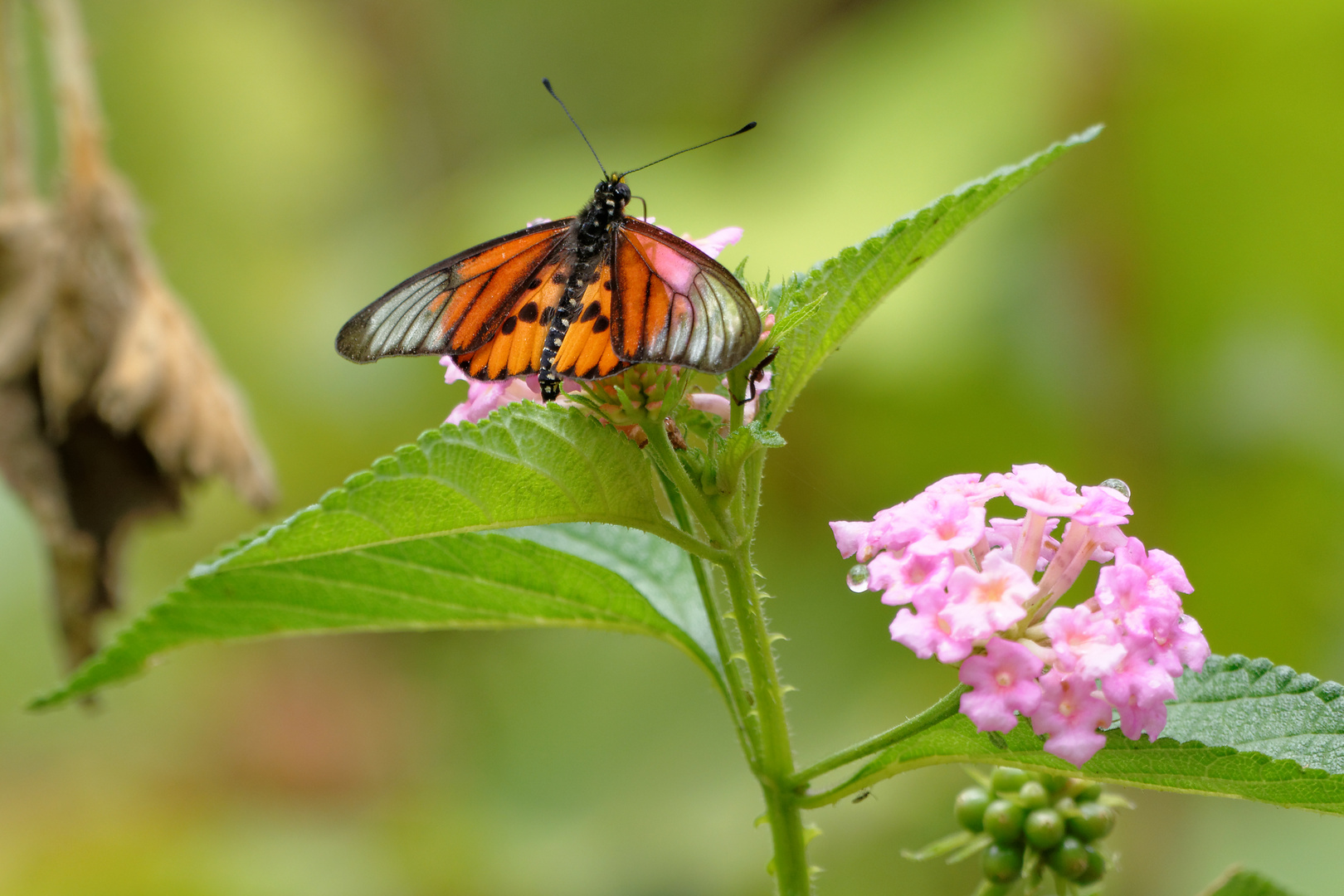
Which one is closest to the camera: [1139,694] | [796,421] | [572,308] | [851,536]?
[1139,694]

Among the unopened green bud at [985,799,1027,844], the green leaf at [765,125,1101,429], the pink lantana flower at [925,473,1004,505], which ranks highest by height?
the green leaf at [765,125,1101,429]

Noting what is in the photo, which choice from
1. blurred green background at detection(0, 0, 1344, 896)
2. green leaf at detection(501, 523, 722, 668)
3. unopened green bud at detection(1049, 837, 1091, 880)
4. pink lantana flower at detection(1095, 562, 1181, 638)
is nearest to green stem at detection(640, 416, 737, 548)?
green leaf at detection(501, 523, 722, 668)

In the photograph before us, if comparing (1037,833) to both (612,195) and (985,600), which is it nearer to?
(985,600)

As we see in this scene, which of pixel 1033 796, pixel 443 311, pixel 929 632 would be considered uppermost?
pixel 443 311

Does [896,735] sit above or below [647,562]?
below

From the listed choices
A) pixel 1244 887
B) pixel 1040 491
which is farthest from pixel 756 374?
pixel 1244 887

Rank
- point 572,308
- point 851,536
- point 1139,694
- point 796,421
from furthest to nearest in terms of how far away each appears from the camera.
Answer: point 796,421 < point 572,308 < point 851,536 < point 1139,694

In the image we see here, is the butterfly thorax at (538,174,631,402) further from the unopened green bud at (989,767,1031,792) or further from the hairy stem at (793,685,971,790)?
the unopened green bud at (989,767,1031,792)

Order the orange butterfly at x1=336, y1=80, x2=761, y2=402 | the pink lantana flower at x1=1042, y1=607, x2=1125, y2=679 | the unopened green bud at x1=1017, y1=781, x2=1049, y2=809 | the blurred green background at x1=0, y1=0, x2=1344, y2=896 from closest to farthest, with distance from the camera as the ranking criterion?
→ the pink lantana flower at x1=1042, y1=607, x2=1125, y2=679 < the orange butterfly at x1=336, y1=80, x2=761, y2=402 < the unopened green bud at x1=1017, y1=781, x2=1049, y2=809 < the blurred green background at x1=0, y1=0, x2=1344, y2=896

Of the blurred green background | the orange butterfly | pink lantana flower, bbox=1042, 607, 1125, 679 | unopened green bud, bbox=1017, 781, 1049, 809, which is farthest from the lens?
the blurred green background
